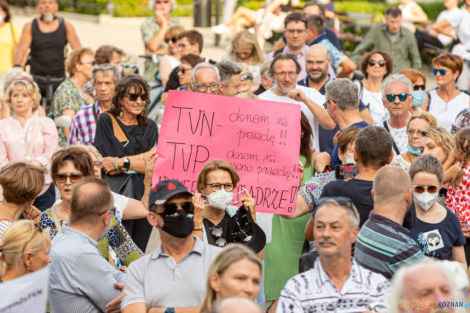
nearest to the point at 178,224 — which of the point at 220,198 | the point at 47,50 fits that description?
the point at 220,198

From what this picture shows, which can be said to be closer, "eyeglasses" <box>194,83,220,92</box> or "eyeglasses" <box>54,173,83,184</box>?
"eyeglasses" <box>54,173,83,184</box>

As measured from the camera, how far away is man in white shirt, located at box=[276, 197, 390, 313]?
14.1 feet

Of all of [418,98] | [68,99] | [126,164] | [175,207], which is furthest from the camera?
[68,99]

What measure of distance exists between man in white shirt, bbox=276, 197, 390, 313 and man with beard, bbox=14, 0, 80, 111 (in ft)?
24.7

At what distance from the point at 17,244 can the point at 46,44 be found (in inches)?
288

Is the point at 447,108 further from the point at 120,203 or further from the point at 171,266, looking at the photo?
the point at 171,266

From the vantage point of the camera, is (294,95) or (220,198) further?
(294,95)

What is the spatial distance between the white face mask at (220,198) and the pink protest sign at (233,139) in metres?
0.58

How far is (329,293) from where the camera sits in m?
4.34

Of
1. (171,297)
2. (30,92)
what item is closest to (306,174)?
(171,297)

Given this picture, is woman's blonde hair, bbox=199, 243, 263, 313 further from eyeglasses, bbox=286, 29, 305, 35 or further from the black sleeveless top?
the black sleeveless top

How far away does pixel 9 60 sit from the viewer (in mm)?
11523

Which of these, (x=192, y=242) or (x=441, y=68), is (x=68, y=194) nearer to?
(x=192, y=242)

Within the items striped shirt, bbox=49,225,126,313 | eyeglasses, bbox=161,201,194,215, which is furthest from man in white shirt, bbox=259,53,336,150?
striped shirt, bbox=49,225,126,313
